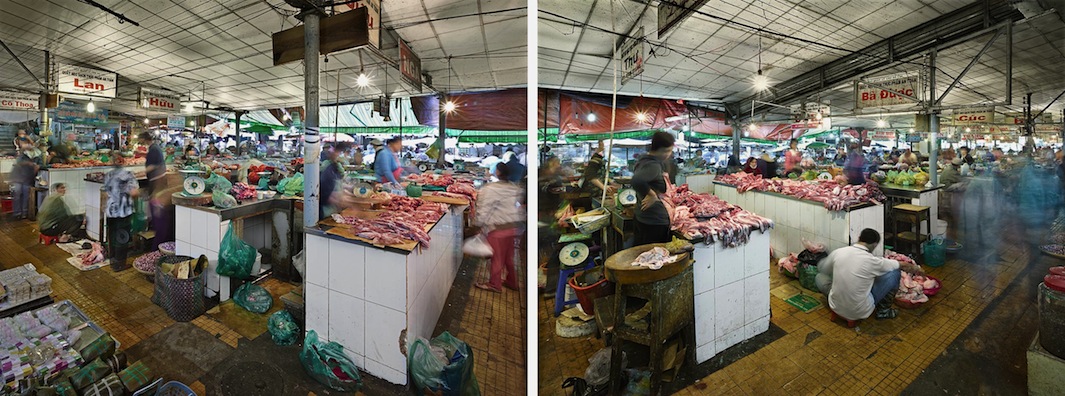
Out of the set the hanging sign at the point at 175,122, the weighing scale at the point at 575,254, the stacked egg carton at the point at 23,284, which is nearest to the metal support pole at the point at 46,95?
the hanging sign at the point at 175,122

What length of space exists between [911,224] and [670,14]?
2.14 m

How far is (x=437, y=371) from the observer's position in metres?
1.45

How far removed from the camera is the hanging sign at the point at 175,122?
1.79 metres

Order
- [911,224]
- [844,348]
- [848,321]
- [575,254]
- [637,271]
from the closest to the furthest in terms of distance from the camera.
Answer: [637,271] < [844,348] < [848,321] < [575,254] < [911,224]

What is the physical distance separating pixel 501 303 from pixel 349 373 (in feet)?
2.39

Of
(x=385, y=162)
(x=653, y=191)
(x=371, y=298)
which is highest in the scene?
(x=385, y=162)

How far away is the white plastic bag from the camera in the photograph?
1817mm

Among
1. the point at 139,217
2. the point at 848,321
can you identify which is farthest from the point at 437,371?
A: the point at 848,321

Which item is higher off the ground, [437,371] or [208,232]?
[208,232]

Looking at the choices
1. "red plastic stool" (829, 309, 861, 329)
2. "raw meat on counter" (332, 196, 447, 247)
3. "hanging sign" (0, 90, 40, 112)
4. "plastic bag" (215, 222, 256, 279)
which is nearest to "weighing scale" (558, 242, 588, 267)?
"raw meat on counter" (332, 196, 447, 247)

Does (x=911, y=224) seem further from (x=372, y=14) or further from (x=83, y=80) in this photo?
(x=83, y=80)

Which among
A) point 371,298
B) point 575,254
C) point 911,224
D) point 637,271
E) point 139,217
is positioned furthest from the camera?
point 911,224

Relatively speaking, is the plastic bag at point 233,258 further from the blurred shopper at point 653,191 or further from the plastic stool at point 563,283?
the blurred shopper at point 653,191

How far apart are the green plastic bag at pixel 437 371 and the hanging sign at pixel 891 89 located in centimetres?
287
